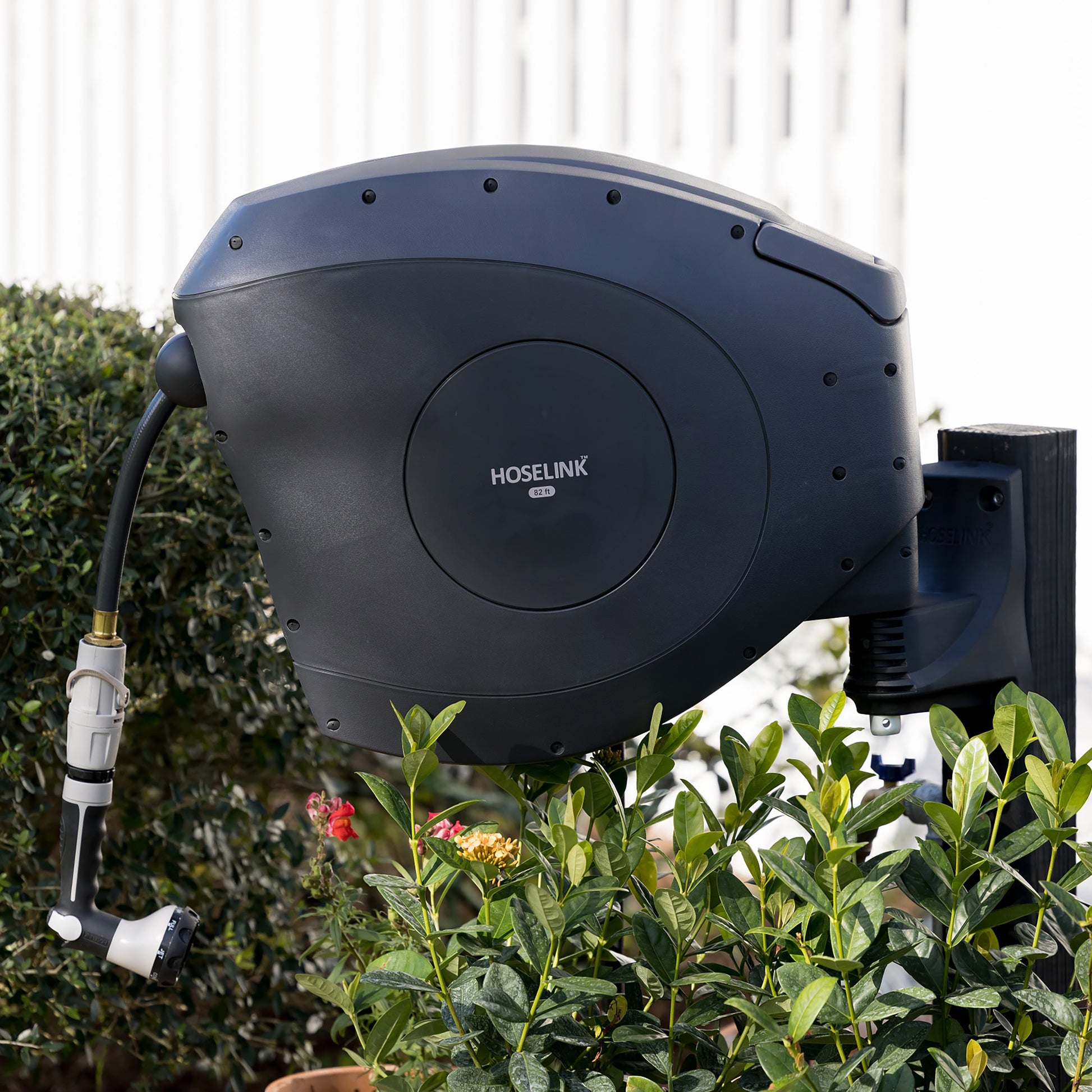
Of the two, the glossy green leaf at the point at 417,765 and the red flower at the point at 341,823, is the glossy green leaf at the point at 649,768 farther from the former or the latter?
the red flower at the point at 341,823

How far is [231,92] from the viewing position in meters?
3.15

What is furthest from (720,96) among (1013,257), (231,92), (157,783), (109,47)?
(157,783)

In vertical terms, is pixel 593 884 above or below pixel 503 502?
below

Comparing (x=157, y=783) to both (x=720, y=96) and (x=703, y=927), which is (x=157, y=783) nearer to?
(x=703, y=927)

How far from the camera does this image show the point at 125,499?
102 centimetres

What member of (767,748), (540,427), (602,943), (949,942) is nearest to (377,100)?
(540,427)

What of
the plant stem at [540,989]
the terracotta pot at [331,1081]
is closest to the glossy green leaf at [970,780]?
the plant stem at [540,989]

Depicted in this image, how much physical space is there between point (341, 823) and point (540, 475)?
1.53ft

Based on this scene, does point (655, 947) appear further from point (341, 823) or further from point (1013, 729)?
point (341, 823)

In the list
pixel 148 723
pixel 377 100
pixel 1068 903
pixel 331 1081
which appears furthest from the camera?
pixel 377 100

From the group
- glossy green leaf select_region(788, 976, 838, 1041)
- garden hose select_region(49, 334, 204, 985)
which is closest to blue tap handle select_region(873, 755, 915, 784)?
glossy green leaf select_region(788, 976, 838, 1041)

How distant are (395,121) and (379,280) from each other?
2335 mm

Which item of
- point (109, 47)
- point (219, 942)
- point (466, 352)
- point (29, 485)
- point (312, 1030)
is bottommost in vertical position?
point (312, 1030)

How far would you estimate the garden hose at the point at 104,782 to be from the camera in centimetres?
102
